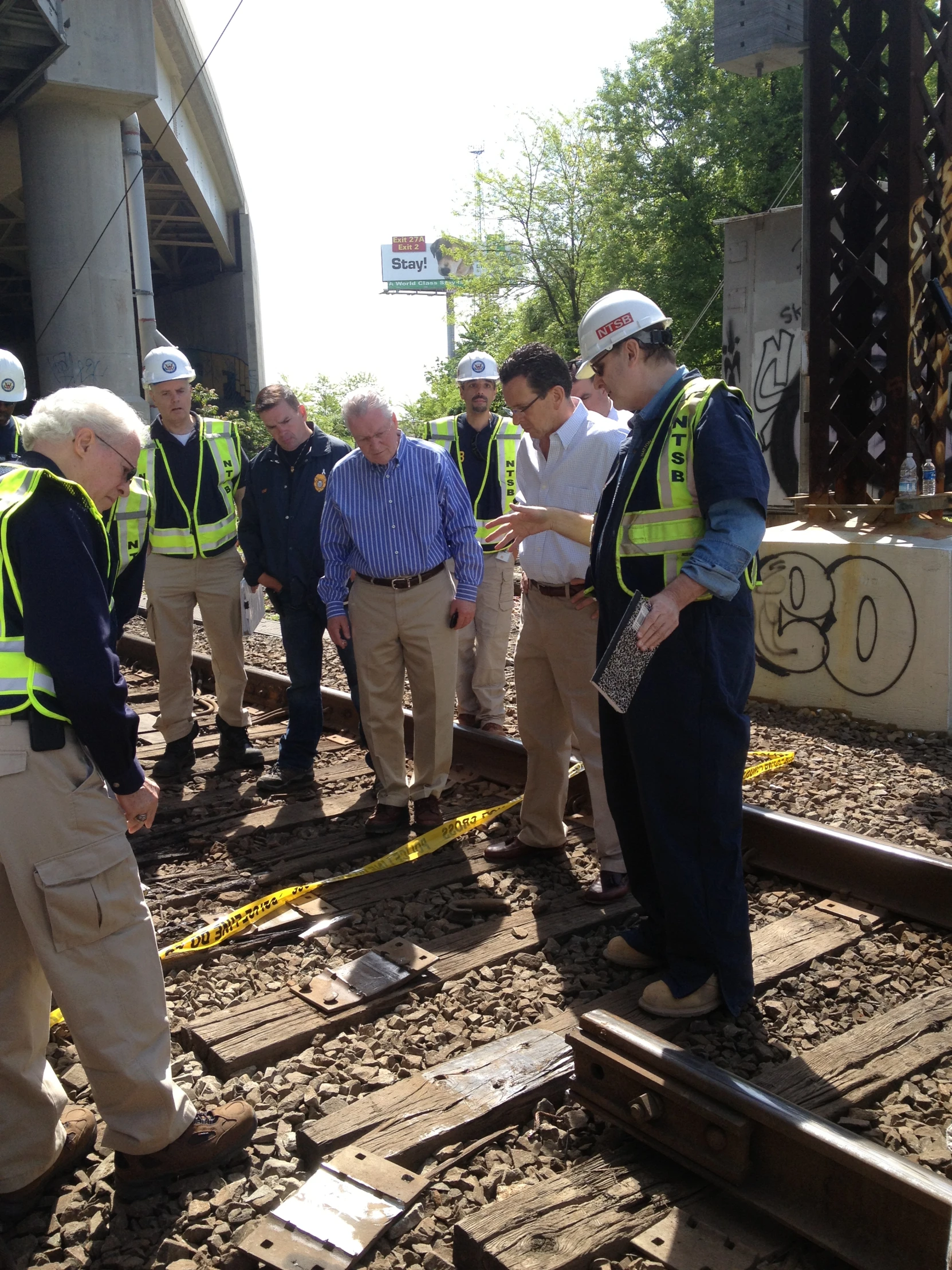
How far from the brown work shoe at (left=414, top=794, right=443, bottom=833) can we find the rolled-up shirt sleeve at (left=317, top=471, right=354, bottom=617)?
1013mm

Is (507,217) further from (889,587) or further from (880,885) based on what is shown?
(880,885)

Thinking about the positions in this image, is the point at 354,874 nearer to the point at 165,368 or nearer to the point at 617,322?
the point at 617,322

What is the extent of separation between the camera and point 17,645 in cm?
254

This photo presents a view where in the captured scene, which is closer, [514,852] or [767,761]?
[514,852]

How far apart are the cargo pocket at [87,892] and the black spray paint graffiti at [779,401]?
12.7 meters

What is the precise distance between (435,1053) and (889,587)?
451 cm

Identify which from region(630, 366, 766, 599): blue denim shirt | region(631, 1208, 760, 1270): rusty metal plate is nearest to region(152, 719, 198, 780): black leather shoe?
region(630, 366, 766, 599): blue denim shirt

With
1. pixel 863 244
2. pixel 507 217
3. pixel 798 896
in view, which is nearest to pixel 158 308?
pixel 507 217

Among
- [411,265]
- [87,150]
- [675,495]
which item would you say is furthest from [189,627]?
[411,265]

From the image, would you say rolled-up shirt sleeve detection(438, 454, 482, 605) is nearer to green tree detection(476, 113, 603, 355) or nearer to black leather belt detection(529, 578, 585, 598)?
black leather belt detection(529, 578, 585, 598)

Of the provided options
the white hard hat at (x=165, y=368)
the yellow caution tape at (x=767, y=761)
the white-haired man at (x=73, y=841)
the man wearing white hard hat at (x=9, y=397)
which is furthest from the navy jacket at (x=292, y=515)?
the white-haired man at (x=73, y=841)

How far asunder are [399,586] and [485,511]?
83.1 inches

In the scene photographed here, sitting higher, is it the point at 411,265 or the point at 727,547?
the point at 411,265

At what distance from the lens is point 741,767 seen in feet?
10.9
